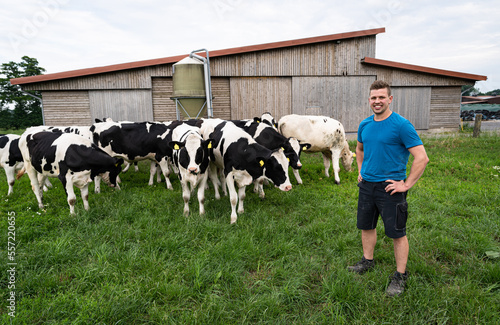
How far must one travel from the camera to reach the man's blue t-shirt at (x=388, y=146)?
2727 mm

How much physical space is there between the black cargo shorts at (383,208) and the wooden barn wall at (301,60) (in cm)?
1269

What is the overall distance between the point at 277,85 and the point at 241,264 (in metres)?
12.9

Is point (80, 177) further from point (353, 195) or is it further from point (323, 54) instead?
point (323, 54)

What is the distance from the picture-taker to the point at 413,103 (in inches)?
644

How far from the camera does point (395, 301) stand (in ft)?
9.29

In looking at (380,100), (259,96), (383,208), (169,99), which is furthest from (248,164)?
(169,99)

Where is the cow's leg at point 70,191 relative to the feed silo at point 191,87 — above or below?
below

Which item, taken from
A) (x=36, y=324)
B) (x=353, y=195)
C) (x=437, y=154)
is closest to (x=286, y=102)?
(x=437, y=154)

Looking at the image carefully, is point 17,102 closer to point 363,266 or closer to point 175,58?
point 175,58

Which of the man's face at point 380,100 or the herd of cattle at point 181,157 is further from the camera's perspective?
the herd of cattle at point 181,157

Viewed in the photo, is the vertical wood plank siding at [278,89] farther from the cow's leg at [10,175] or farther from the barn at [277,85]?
the cow's leg at [10,175]

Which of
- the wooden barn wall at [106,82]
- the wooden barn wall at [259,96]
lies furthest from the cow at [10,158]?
the wooden barn wall at [259,96]

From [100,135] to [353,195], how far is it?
6561mm

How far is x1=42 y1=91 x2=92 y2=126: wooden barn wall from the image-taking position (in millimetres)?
13500
